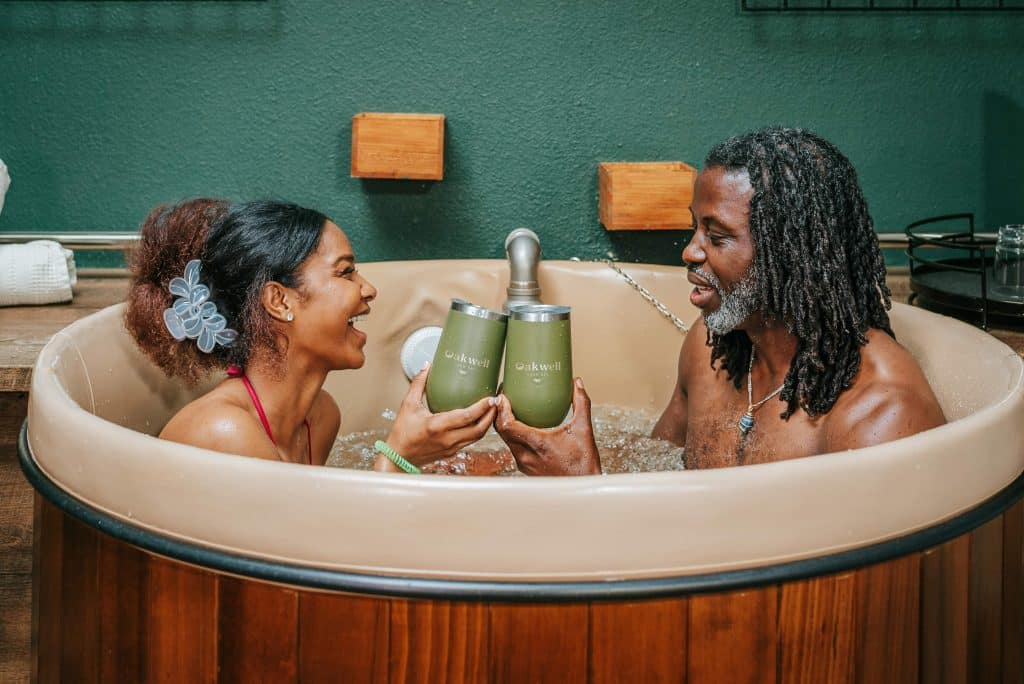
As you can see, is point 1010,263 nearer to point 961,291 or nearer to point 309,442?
point 961,291

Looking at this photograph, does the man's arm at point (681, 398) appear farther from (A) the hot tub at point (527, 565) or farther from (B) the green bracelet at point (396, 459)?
(A) the hot tub at point (527, 565)

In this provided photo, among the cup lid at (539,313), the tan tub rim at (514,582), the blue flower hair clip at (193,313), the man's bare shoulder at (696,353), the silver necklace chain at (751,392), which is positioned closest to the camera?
the tan tub rim at (514,582)

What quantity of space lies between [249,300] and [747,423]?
0.79m

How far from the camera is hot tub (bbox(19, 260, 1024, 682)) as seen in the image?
0.99 m

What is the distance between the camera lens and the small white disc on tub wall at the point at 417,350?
7.58 ft

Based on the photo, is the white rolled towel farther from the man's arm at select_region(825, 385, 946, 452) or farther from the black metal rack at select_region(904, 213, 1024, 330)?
the black metal rack at select_region(904, 213, 1024, 330)

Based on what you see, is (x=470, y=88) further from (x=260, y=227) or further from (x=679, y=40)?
(x=260, y=227)

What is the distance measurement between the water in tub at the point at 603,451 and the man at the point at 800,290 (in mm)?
345

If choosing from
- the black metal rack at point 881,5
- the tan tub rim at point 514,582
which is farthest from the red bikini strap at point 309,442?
the black metal rack at point 881,5

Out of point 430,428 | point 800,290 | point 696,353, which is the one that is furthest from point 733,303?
point 430,428

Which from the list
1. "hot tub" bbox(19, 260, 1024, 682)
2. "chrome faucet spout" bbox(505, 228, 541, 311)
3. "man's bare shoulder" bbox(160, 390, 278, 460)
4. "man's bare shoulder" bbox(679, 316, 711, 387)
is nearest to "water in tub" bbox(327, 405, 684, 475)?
"man's bare shoulder" bbox(679, 316, 711, 387)

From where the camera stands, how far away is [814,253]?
1.56m

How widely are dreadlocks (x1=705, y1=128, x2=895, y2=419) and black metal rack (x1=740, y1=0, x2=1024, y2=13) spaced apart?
100 cm

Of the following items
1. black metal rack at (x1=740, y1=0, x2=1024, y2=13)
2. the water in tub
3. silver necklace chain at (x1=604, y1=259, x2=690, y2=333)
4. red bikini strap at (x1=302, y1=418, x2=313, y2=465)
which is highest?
black metal rack at (x1=740, y1=0, x2=1024, y2=13)
